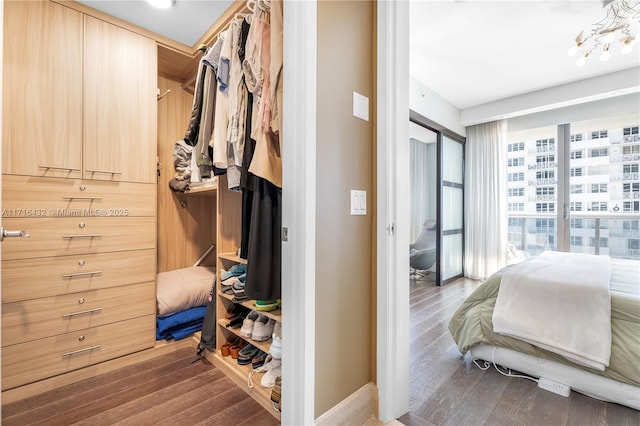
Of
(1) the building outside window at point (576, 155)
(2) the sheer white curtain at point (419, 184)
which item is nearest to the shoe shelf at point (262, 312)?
(2) the sheer white curtain at point (419, 184)

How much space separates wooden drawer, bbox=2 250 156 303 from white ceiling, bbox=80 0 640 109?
159 centimetres

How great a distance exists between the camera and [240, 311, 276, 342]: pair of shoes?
1.68 meters

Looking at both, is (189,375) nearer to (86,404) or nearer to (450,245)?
(86,404)

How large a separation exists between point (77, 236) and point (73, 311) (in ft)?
1.48

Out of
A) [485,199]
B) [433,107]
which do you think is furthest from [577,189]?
[433,107]

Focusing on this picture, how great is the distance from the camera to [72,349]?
174cm

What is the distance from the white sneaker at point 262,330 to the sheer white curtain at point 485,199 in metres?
3.65

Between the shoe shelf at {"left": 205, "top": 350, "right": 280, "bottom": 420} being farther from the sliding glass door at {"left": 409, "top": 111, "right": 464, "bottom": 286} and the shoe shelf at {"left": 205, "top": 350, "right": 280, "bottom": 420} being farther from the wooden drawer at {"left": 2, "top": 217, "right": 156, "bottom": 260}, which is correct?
the sliding glass door at {"left": 409, "top": 111, "right": 464, "bottom": 286}

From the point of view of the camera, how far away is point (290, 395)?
1.19 metres

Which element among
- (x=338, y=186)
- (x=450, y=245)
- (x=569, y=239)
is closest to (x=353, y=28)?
(x=338, y=186)

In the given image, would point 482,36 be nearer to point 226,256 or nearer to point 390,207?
point 390,207

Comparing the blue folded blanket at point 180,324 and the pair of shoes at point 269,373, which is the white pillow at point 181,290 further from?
the pair of shoes at point 269,373

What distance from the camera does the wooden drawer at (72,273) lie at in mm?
1579

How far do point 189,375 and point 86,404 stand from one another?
19.9 inches
